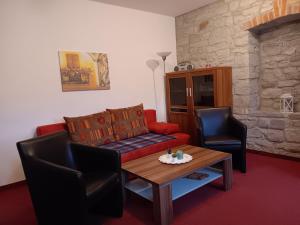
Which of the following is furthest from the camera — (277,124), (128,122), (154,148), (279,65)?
(279,65)

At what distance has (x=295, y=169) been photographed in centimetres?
287

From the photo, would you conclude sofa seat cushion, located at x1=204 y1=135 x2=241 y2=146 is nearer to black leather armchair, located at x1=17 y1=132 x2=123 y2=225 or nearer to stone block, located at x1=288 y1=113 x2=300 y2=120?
stone block, located at x1=288 y1=113 x2=300 y2=120

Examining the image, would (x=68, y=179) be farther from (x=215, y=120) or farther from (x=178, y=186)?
(x=215, y=120)

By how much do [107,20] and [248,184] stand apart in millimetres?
3112

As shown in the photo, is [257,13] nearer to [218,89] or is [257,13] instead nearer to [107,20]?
[218,89]

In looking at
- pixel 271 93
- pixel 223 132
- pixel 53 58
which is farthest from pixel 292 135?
pixel 53 58

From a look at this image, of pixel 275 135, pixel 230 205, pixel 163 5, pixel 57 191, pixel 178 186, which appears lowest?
pixel 230 205

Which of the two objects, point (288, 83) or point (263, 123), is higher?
point (288, 83)

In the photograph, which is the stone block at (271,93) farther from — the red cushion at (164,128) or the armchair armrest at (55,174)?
the armchair armrest at (55,174)

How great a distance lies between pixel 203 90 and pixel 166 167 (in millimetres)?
2070

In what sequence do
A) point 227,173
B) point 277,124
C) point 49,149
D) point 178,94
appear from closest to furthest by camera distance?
point 49,149, point 227,173, point 277,124, point 178,94

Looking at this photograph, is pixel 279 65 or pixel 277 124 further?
pixel 279 65

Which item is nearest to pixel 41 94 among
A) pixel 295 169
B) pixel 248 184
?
pixel 248 184

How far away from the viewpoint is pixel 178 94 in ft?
14.0
